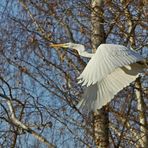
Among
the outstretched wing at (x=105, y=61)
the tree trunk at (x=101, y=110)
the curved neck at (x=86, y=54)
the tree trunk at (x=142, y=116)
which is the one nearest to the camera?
the outstretched wing at (x=105, y=61)

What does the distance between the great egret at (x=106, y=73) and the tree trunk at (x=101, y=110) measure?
0.29 m

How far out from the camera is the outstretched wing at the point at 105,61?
5566mm

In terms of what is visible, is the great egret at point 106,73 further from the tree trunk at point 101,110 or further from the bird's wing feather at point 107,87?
the tree trunk at point 101,110

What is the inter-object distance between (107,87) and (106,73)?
40 centimetres

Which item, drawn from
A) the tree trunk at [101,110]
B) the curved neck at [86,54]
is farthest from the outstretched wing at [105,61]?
the tree trunk at [101,110]

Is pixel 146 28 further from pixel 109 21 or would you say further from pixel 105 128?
pixel 105 128

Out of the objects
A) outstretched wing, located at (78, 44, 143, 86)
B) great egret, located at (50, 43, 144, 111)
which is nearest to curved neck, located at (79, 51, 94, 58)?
great egret, located at (50, 43, 144, 111)

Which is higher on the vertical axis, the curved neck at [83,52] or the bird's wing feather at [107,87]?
the curved neck at [83,52]

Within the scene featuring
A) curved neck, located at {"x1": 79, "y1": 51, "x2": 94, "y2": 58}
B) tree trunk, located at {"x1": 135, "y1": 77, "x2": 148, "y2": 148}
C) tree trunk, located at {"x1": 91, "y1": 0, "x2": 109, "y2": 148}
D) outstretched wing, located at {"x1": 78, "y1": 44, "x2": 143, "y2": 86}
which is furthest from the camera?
tree trunk, located at {"x1": 135, "y1": 77, "x2": 148, "y2": 148}

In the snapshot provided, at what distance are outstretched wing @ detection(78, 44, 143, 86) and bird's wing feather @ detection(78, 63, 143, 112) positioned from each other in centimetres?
21

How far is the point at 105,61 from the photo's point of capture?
5.81 metres

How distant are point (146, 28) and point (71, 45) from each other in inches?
32.2

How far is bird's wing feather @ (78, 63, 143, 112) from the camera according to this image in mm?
5652

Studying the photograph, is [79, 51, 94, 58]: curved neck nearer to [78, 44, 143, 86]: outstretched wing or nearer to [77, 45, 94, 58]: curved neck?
[77, 45, 94, 58]: curved neck
